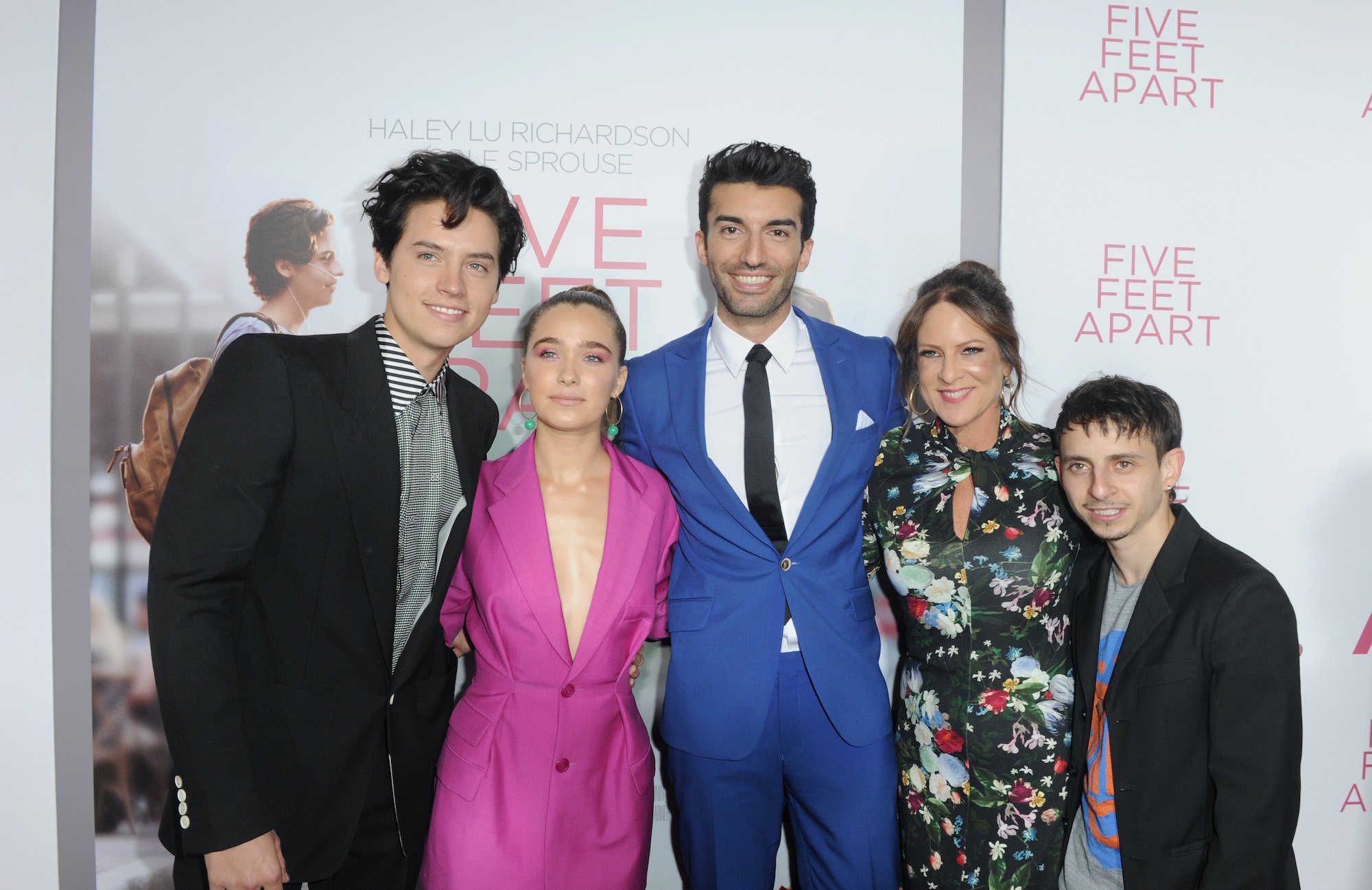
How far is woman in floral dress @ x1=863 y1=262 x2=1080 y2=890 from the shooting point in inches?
82.4

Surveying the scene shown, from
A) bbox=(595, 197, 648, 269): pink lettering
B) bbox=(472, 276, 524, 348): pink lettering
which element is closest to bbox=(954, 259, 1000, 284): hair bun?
bbox=(595, 197, 648, 269): pink lettering

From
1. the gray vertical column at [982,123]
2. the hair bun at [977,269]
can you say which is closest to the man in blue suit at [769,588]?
the hair bun at [977,269]

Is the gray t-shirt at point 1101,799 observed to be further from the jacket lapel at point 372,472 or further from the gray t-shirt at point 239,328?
the gray t-shirt at point 239,328

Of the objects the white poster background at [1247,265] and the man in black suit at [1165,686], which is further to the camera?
the white poster background at [1247,265]

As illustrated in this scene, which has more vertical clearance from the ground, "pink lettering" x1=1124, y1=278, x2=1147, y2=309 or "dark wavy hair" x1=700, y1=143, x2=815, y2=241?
"dark wavy hair" x1=700, y1=143, x2=815, y2=241

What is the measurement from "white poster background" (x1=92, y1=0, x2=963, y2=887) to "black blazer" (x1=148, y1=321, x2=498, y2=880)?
118cm

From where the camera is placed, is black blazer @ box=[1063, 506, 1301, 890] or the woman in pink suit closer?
black blazer @ box=[1063, 506, 1301, 890]

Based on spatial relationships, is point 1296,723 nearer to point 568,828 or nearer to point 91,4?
point 568,828

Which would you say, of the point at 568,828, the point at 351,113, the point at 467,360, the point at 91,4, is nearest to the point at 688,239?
the point at 467,360

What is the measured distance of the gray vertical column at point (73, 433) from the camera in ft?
9.37

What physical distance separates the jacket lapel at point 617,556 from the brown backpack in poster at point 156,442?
63.8 inches

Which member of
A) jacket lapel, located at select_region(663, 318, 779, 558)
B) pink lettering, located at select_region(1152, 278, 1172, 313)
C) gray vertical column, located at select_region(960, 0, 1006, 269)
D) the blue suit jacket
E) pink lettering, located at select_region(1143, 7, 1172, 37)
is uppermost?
pink lettering, located at select_region(1143, 7, 1172, 37)

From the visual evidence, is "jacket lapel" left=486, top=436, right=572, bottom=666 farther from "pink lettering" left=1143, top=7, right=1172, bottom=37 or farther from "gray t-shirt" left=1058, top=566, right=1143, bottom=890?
"pink lettering" left=1143, top=7, right=1172, bottom=37

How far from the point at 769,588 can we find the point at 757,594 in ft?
0.12
